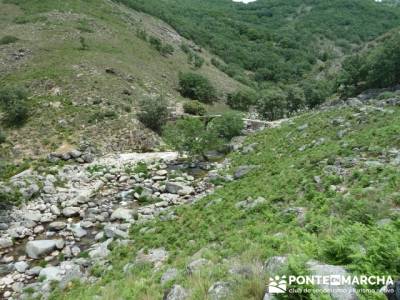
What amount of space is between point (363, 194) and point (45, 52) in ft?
163

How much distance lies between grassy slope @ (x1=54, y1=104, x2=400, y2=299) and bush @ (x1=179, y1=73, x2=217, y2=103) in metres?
33.3

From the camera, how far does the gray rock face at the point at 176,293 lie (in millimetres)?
8075

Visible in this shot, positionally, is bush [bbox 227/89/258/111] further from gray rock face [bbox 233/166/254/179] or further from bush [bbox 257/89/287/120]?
gray rock face [bbox 233/166/254/179]

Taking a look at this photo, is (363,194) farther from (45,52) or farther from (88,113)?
(45,52)

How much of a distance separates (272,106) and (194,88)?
13.7 m

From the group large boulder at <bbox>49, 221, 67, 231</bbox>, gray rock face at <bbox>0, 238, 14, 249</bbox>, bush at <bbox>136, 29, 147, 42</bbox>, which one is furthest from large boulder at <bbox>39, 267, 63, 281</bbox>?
bush at <bbox>136, 29, 147, 42</bbox>

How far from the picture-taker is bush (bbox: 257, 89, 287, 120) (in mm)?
56312

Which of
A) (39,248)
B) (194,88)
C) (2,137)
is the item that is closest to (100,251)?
(39,248)

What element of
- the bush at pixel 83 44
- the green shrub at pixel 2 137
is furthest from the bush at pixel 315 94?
the green shrub at pixel 2 137

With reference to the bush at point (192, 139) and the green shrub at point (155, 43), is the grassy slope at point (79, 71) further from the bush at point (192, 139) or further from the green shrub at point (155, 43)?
the bush at point (192, 139)

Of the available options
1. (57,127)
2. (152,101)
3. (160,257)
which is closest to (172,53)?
(152,101)

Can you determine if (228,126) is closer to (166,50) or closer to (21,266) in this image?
(21,266)

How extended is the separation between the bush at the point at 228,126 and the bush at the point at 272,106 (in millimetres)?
16880

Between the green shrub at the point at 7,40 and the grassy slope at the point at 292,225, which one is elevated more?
the green shrub at the point at 7,40
